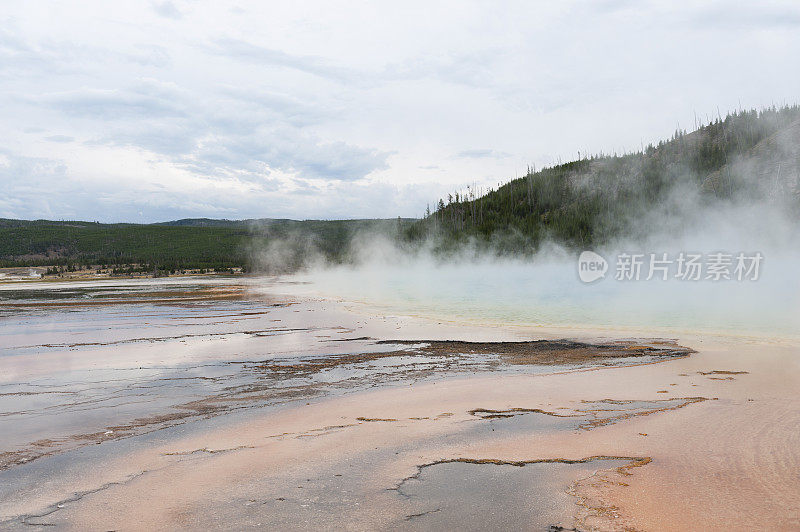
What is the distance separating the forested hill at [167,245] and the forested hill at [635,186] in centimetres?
3085

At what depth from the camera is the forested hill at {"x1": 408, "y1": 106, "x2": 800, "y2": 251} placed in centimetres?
9312

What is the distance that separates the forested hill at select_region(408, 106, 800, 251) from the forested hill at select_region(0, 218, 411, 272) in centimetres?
3085

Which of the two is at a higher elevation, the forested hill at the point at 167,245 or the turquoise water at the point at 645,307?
the forested hill at the point at 167,245

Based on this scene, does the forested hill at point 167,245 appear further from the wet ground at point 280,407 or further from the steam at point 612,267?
the wet ground at point 280,407

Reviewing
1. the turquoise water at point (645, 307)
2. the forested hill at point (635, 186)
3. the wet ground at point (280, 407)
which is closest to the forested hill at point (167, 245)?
the forested hill at point (635, 186)

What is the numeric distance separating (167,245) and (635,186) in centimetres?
11929

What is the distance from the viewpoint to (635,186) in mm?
109875

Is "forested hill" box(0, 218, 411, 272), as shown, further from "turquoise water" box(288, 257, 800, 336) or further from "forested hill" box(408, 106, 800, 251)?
"turquoise water" box(288, 257, 800, 336)

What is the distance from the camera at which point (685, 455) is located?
623 centimetres

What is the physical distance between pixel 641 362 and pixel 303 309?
1885cm

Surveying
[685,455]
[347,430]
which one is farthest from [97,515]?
[685,455]

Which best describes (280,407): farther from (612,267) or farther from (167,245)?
(167,245)

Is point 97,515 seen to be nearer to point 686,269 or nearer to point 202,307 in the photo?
point 202,307

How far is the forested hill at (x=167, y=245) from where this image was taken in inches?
4296
